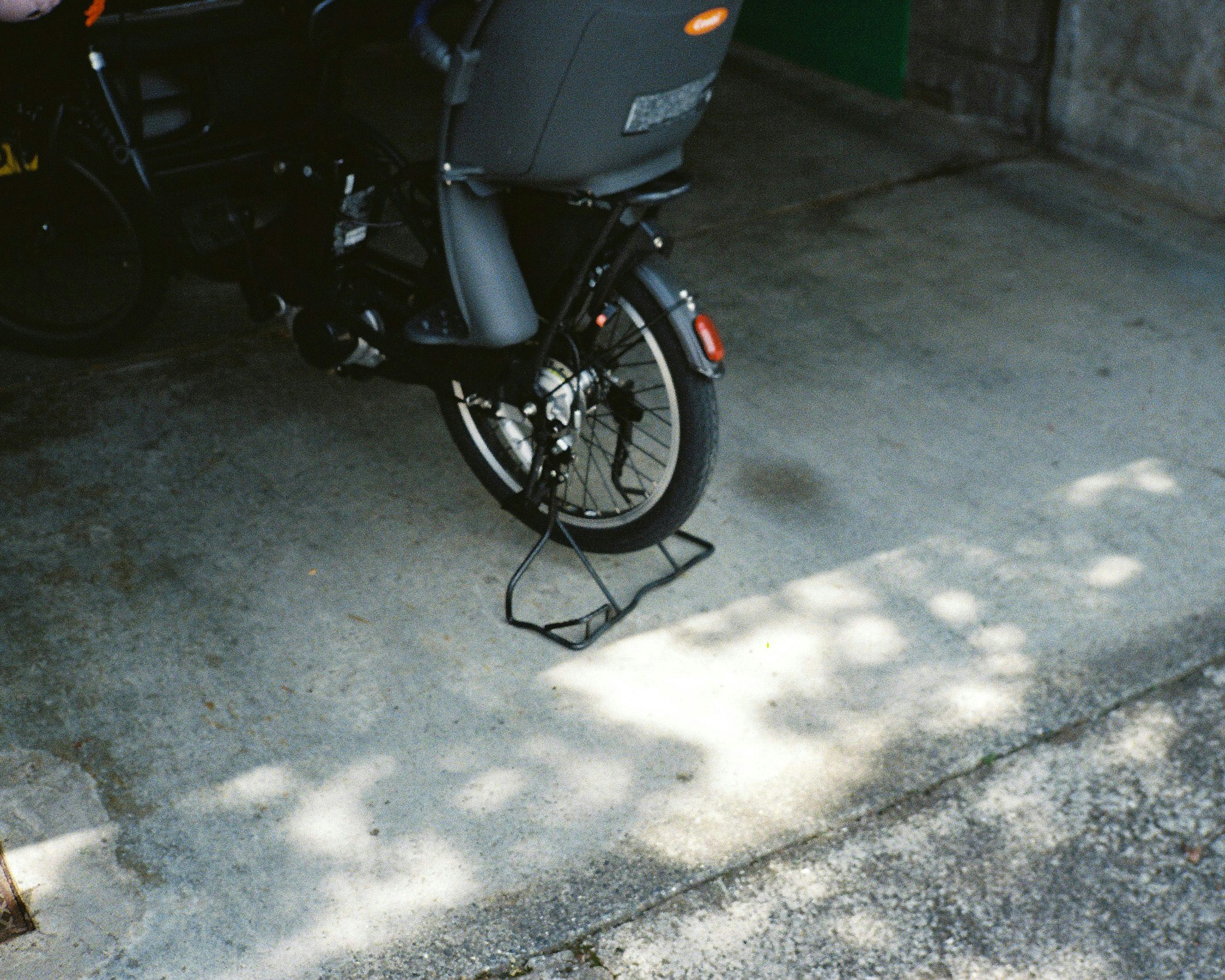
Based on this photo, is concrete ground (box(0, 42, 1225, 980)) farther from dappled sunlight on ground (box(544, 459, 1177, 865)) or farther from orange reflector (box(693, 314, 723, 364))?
orange reflector (box(693, 314, 723, 364))

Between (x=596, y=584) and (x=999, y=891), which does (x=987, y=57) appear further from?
(x=999, y=891)

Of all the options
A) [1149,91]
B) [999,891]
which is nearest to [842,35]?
[1149,91]

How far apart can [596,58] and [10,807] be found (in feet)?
5.82

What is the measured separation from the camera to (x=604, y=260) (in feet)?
9.37

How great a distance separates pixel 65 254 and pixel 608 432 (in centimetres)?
175

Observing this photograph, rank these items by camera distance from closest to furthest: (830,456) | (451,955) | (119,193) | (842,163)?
(451,955) → (830,456) → (119,193) → (842,163)

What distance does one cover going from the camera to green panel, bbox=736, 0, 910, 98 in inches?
228

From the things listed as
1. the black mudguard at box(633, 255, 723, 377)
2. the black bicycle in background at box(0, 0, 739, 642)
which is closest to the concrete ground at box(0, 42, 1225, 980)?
the black bicycle in background at box(0, 0, 739, 642)

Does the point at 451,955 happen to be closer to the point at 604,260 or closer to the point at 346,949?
the point at 346,949

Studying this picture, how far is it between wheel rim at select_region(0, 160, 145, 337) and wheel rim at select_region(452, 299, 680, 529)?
1.39 m

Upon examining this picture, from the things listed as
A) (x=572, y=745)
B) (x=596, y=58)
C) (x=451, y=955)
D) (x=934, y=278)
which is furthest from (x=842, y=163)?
(x=451, y=955)

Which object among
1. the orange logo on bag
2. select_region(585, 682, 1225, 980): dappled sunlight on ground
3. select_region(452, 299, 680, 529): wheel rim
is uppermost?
the orange logo on bag

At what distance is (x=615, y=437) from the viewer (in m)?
3.60


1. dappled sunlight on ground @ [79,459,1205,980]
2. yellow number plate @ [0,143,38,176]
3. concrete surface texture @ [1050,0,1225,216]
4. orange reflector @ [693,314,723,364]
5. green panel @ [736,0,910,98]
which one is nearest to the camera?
dappled sunlight on ground @ [79,459,1205,980]
